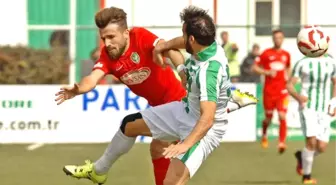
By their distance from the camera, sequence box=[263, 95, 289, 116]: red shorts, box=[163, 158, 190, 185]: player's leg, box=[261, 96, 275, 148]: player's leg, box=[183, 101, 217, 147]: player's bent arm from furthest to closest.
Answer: box=[263, 95, 289, 116]: red shorts → box=[261, 96, 275, 148]: player's leg → box=[163, 158, 190, 185]: player's leg → box=[183, 101, 217, 147]: player's bent arm

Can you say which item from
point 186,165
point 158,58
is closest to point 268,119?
point 158,58

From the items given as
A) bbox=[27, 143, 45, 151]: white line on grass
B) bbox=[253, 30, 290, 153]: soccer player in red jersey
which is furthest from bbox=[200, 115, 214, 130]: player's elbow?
bbox=[253, 30, 290, 153]: soccer player in red jersey

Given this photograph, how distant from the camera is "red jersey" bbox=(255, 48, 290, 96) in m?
20.0

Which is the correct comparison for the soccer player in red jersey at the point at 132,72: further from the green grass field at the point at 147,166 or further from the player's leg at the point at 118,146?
the green grass field at the point at 147,166

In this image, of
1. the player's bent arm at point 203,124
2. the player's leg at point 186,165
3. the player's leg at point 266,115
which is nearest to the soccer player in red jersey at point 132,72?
the player's leg at point 186,165

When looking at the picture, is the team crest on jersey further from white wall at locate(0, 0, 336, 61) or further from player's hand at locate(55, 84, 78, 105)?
white wall at locate(0, 0, 336, 61)

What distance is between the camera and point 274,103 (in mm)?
20031

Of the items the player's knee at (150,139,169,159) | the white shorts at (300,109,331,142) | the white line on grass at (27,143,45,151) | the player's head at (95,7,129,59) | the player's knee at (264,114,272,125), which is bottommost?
the white line on grass at (27,143,45,151)

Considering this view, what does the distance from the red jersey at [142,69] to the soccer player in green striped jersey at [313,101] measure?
340 cm

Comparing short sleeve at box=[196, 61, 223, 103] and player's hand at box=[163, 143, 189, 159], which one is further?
short sleeve at box=[196, 61, 223, 103]

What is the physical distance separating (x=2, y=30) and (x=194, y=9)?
58.1ft

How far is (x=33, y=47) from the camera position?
22.6 meters

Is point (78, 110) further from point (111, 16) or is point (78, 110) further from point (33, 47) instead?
point (111, 16)

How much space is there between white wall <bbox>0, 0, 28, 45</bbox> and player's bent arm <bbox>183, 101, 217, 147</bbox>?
689 inches
